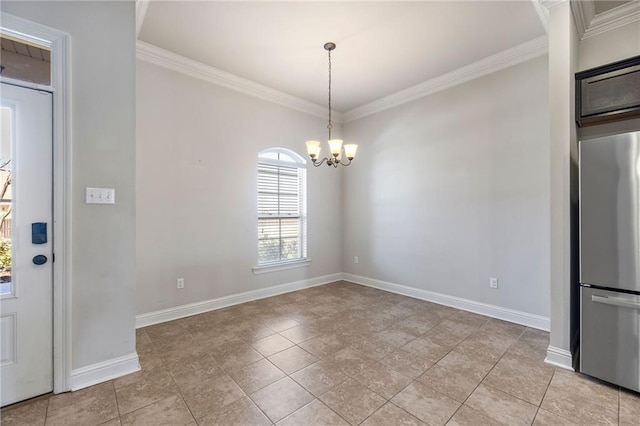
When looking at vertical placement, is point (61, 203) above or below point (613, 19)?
below

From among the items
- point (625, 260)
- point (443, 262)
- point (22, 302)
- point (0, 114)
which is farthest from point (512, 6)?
point (22, 302)

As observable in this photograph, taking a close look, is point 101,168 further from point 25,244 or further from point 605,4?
point 605,4

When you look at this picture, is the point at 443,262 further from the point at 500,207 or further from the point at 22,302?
the point at 22,302

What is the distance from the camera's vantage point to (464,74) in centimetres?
364

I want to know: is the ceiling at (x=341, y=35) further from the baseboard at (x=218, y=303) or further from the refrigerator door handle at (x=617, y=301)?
the baseboard at (x=218, y=303)

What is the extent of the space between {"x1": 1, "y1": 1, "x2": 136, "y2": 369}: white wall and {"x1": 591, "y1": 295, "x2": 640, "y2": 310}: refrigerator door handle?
359 centimetres

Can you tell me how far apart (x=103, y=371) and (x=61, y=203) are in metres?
1.27

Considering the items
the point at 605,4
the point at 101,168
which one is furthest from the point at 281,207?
the point at 605,4

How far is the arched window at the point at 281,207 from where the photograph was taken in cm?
427

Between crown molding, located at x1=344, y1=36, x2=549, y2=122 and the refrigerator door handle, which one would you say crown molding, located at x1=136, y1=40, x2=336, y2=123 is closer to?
crown molding, located at x1=344, y1=36, x2=549, y2=122

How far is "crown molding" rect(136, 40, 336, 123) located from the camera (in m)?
3.16

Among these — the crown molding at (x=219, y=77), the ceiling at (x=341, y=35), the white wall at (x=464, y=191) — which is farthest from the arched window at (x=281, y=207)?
the ceiling at (x=341, y=35)

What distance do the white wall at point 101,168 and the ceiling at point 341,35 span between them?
69cm

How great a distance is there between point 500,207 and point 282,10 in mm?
3181
